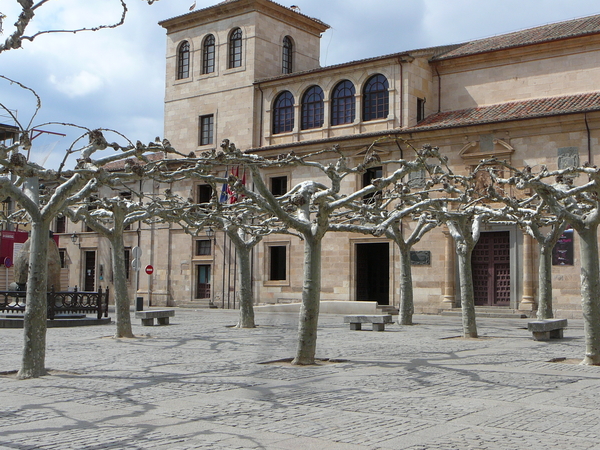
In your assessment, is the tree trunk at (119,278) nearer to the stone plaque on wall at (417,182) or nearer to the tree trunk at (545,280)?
the stone plaque on wall at (417,182)

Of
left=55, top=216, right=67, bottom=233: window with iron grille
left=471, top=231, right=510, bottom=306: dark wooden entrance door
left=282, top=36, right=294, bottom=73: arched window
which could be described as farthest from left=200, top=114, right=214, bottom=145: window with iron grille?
left=471, top=231, right=510, bottom=306: dark wooden entrance door

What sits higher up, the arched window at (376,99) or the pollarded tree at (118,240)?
the arched window at (376,99)

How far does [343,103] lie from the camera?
35.9 m

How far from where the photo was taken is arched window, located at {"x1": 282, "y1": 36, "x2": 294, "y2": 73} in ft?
133

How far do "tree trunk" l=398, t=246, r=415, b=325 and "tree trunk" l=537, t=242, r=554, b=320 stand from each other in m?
3.85

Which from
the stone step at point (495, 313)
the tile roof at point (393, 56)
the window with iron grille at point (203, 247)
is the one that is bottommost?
the stone step at point (495, 313)

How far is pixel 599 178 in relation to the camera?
11.8 meters

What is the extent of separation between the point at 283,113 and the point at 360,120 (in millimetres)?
4826

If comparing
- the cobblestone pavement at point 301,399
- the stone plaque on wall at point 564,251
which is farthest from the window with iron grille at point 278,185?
the cobblestone pavement at point 301,399

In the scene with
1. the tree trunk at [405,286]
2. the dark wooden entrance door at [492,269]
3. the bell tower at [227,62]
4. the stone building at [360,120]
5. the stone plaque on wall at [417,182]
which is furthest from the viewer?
the bell tower at [227,62]

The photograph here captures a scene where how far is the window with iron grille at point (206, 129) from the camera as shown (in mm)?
40406

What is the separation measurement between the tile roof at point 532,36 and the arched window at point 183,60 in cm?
1451

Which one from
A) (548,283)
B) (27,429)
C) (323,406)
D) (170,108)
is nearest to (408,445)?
(323,406)

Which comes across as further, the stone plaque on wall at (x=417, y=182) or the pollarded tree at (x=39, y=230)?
the stone plaque on wall at (x=417, y=182)
